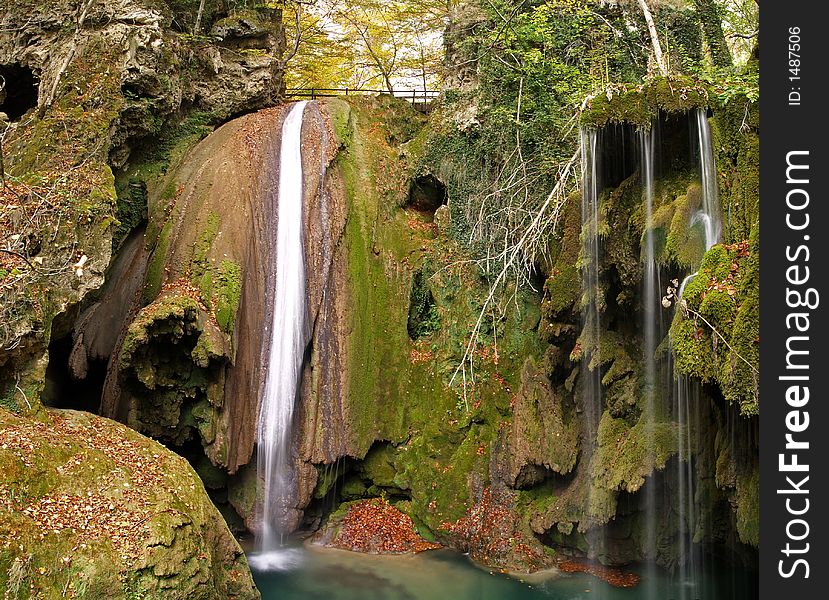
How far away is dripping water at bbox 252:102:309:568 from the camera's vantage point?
11.1m

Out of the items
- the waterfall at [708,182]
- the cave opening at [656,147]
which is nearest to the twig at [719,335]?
the waterfall at [708,182]

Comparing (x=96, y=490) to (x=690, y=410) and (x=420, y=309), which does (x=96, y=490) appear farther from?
(x=420, y=309)

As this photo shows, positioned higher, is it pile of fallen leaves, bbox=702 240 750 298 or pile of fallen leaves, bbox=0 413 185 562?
pile of fallen leaves, bbox=702 240 750 298

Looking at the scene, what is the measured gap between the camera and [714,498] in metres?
8.29

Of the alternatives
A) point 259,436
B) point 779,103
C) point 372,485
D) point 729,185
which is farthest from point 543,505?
point 779,103

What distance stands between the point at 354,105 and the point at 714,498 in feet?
32.6

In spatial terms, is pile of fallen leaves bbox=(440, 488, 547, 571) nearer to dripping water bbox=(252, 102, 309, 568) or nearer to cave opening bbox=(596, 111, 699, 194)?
dripping water bbox=(252, 102, 309, 568)

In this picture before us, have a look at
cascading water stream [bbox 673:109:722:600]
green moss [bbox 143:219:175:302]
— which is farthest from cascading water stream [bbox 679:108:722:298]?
green moss [bbox 143:219:175:302]

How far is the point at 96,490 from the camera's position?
22.8ft

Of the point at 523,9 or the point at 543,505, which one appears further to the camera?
the point at 523,9

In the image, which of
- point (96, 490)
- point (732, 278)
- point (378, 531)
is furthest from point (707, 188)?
point (378, 531)

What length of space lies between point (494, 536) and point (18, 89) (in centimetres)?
1177

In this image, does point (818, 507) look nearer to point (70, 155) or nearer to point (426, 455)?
point (426, 455)

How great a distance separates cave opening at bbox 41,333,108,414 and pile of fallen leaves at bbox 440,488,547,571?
6173mm
